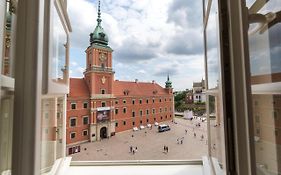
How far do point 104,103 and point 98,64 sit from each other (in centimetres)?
40

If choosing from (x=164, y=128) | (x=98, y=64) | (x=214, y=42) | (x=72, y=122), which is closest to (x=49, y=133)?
(x=72, y=122)

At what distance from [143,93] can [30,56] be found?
5.44 ft

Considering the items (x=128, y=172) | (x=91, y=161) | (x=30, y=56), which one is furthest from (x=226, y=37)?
(x=91, y=161)

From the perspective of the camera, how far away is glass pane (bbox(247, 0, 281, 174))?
385 millimetres

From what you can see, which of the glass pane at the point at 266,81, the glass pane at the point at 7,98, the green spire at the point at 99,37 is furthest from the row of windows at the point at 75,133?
the glass pane at the point at 266,81

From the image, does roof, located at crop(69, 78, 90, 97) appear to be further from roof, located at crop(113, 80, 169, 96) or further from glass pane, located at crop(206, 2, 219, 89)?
glass pane, located at crop(206, 2, 219, 89)

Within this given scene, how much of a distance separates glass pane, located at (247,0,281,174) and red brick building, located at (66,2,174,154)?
3.80 feet

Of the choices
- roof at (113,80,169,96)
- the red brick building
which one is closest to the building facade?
the red brick building

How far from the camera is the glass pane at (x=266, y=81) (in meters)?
0.38

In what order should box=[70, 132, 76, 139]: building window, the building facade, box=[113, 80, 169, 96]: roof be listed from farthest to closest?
box=[113, 80, 169, 96]: roof, box=[70, 132, 76, 139]: building window, the building facade

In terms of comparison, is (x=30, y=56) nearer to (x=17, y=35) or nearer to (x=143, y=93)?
(x=17, y=35)

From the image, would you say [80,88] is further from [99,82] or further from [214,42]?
[214,42]

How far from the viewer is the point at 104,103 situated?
1813 millimetres

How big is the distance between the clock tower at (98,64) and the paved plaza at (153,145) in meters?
0.51
